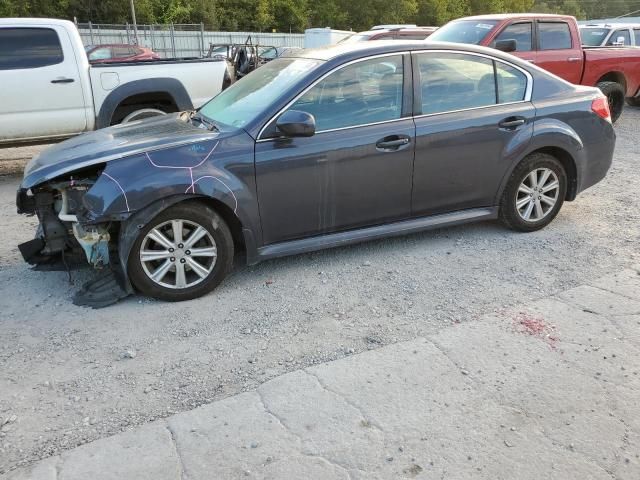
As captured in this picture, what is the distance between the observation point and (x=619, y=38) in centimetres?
1224

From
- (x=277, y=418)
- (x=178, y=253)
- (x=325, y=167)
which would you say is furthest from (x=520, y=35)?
(x=277, y=418)

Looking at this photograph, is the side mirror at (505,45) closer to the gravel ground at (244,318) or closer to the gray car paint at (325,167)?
the gray car paint at (325,167)

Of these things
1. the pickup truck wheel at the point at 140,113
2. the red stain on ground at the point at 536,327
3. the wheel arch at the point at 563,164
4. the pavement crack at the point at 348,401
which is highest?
the pickup truck wheel at the point at 140,113

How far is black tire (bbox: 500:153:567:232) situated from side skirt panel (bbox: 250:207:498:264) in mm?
133

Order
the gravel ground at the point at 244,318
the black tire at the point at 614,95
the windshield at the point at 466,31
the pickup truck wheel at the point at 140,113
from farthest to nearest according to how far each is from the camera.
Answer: the black tire at the point at 614,95, the windshield at the point at 466,31, the pickup truck wheel at the point at 140,113, the gravel ground at the point at 244,318

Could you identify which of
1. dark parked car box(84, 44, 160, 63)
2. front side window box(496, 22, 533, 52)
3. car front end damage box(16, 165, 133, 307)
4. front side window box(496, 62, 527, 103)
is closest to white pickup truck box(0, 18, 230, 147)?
car front end damage box(16, 165, 133, 307)

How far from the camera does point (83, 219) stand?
3.88 metres

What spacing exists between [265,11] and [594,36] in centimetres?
3760

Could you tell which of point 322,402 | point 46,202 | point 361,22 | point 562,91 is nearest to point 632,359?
point 322,402

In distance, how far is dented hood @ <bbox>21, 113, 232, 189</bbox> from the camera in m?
4.01

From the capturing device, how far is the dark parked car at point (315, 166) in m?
3.97

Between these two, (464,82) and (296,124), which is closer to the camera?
(296,124)

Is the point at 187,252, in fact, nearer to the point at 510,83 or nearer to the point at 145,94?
the point at 510,83

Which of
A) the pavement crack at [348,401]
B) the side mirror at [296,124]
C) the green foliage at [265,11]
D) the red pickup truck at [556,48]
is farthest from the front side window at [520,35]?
the green foliage at [265,11]
